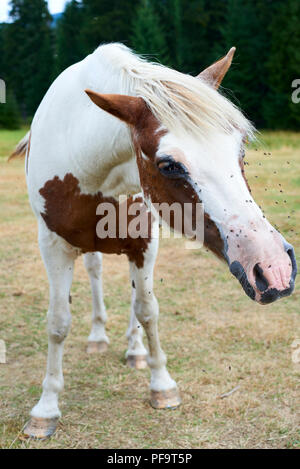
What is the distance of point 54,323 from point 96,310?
95 centimetres

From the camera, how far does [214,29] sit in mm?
26219

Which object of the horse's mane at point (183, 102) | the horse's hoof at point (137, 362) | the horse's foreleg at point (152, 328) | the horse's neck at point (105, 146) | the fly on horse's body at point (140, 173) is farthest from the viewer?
the horse's hoof at point (137, 362)

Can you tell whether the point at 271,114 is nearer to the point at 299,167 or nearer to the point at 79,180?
the point at 299,167

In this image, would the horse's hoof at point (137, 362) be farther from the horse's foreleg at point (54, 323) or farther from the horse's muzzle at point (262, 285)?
the horse's muzzle at point (262, 285)

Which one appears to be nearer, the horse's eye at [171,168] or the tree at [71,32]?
the horse's eye at [171,168]

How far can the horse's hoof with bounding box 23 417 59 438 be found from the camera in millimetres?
2518

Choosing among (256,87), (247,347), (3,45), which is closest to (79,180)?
(247,347)

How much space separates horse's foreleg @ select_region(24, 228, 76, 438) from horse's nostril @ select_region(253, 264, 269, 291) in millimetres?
1279

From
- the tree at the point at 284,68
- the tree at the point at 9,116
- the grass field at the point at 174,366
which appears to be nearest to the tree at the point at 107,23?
the tree at the point at 9,116

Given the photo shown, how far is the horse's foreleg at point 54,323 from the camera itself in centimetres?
251

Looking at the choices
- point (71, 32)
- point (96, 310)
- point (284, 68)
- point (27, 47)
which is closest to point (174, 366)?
point (96, 310)

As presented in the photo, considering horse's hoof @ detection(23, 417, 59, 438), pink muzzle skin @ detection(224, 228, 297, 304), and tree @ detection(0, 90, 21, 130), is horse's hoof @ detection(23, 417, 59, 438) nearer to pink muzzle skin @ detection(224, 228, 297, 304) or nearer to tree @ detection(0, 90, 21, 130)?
pink muzzle skin @ detection(224, 228, 297, 304)

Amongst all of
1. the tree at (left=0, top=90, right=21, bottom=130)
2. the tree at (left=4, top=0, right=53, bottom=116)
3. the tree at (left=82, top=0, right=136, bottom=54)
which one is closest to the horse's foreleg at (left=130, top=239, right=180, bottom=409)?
the tree at (left=0, top=90, right=21, bottom=130)
